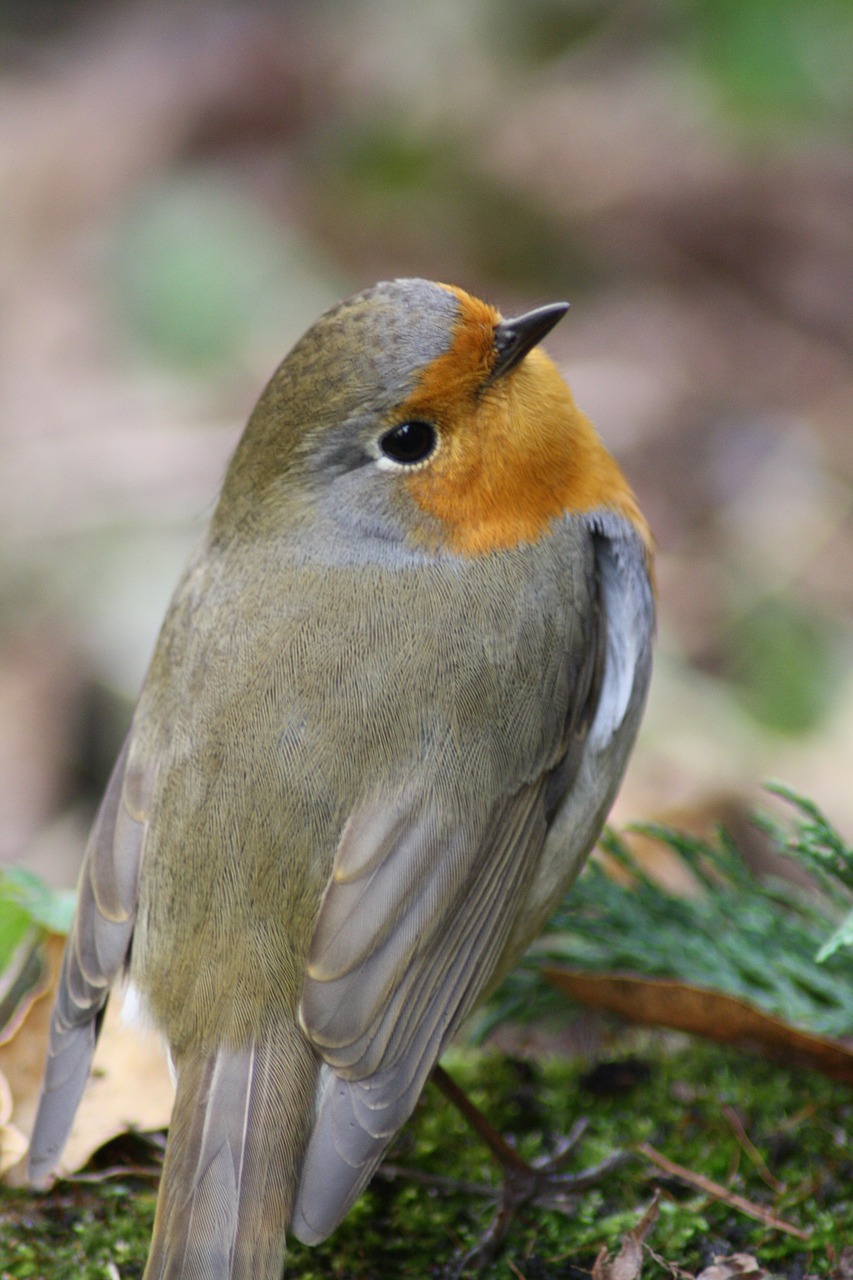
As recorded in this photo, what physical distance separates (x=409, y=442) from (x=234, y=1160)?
49.6 inches

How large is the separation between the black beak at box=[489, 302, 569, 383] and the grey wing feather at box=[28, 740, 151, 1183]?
0.99 meters

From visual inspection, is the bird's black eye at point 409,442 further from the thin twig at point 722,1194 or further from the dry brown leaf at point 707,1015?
the thin twig at point 722,1194

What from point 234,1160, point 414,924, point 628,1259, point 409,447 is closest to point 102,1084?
point 234,1160

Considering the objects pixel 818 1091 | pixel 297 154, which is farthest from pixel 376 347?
pixel 297 154

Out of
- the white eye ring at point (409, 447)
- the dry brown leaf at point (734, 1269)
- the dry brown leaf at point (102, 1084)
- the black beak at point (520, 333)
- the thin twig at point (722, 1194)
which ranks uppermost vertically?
the black beak at point (520, 333)

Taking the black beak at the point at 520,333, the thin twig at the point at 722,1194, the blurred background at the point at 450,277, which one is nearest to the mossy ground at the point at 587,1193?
the thin twig at the point at 722,1194

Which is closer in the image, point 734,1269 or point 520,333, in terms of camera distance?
point 734,1269

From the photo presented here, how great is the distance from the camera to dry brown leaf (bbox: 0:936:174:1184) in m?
2.69

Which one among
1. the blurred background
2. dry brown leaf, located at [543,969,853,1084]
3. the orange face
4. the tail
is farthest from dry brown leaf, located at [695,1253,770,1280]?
the blurred background

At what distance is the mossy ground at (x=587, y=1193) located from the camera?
247cm

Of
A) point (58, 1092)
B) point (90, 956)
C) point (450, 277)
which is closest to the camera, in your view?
point (58, 1092)

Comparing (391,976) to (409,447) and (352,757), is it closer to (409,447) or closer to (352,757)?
(352,757)

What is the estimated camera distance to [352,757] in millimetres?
2488

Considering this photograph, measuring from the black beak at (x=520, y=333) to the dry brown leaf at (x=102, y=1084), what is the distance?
1.33 metres
